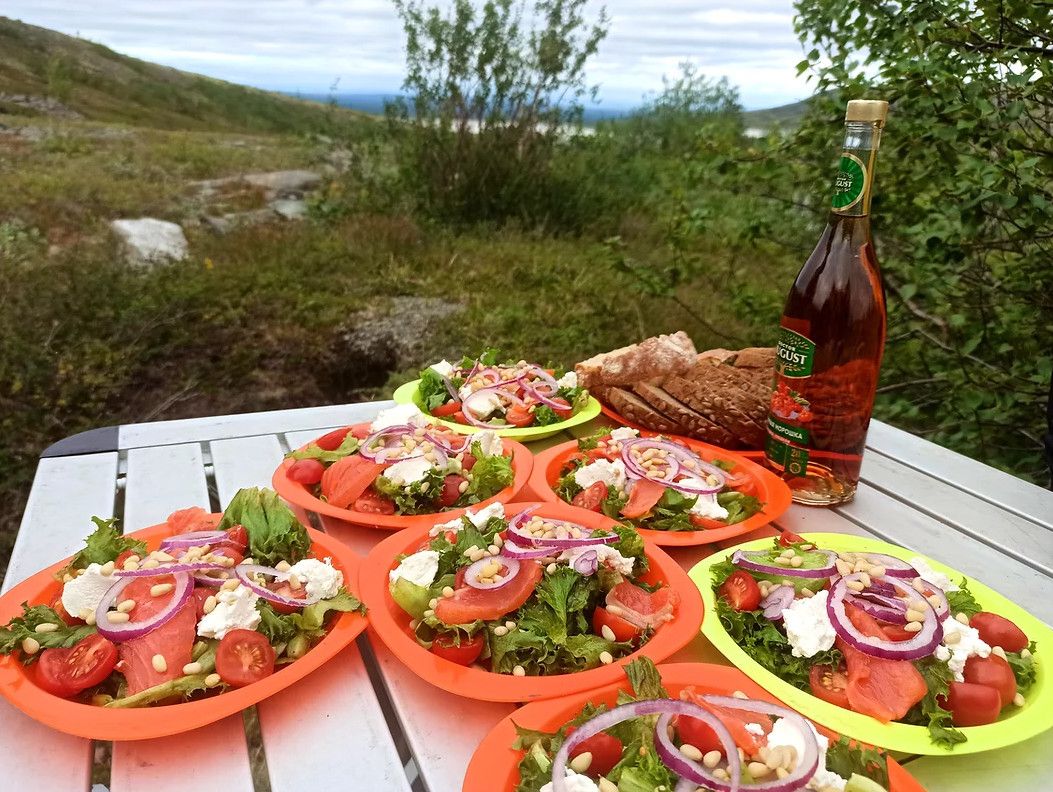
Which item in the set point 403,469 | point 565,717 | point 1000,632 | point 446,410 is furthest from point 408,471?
point 1000,632

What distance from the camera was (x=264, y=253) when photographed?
7594 millimetres

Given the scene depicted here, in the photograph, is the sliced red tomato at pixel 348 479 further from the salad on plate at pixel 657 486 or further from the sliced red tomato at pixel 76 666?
the sliced red tomato at pixel 76 666

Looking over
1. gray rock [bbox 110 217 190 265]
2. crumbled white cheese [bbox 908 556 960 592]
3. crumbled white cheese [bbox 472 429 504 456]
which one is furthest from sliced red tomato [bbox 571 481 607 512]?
gray rock [bbox 110 217 190 265]

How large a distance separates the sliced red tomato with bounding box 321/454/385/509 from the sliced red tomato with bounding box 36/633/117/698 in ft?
2.37

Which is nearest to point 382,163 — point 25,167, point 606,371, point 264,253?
point 264,253

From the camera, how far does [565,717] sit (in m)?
1.27

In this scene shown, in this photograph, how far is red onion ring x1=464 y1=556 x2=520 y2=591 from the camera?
4.99 feet

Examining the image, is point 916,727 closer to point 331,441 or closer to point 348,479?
point 348,479

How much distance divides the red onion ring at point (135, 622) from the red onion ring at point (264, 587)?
4.0 inches

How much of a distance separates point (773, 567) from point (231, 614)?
1.14m

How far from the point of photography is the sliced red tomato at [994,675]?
4.37ft

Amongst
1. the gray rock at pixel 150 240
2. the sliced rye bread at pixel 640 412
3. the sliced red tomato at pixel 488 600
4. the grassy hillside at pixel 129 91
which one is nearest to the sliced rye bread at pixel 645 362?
the sliced rye bread at pixel 640 412

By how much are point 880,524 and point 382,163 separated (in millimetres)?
8554

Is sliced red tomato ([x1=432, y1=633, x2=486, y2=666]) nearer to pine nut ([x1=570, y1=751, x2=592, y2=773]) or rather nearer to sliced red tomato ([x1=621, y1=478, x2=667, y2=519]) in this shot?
pine nut ([x1=570, y1=751, x2=592, y2=773])
